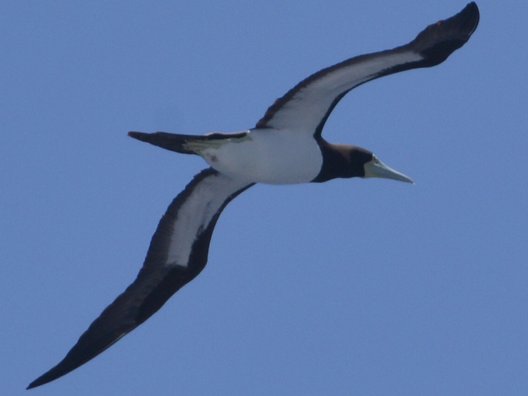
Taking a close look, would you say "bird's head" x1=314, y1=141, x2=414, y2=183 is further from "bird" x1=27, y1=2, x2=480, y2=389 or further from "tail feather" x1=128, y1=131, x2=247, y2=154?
"tail feather" x1=128, y1=131, x2=247, y2=154

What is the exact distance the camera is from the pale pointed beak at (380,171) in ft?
86.1

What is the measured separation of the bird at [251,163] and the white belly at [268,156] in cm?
1

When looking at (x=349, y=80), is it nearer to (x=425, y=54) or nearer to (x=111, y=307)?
(x=425, y=54)

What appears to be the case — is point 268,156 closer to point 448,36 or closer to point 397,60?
point 397,60

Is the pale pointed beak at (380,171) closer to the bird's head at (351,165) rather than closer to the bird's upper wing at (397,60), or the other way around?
the bird's head at (351,165)

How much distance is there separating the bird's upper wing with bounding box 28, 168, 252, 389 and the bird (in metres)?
0.01

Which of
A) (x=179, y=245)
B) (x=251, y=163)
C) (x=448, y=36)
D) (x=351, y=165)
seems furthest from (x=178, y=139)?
(x=448, y=36)

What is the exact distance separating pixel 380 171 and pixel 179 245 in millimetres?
3166

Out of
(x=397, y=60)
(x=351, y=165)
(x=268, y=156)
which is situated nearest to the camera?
(x=397, y=60)

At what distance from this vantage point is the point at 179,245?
26.1m

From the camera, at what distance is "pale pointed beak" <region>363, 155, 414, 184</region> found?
26.2 m

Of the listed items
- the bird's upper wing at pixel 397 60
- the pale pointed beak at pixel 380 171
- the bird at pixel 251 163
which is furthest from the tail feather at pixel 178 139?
the pale pointed beak at pixel 380 171

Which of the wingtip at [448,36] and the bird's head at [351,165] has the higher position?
the wingtip at [448,36]

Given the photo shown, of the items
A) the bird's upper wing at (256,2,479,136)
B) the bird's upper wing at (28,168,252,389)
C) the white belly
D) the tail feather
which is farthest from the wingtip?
the bird's upper wing at (28,168,252,389)
